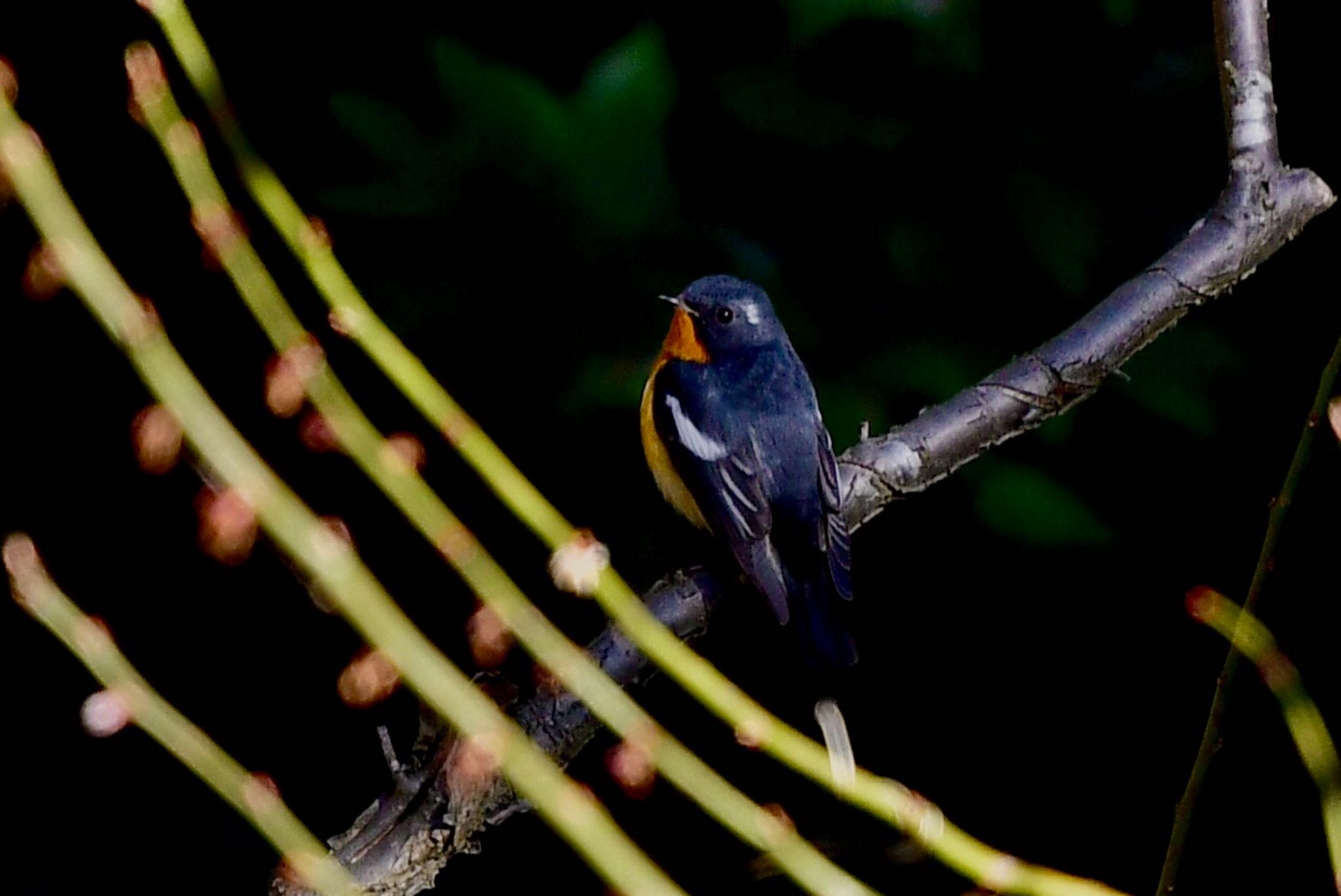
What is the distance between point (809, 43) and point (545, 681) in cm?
111

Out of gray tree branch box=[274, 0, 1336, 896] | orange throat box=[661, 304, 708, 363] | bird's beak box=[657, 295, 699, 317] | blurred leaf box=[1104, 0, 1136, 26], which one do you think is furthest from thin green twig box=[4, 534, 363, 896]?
blurred leaf box=[1104, 0, 1136, 26]

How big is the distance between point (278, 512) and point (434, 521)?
77 millimetres

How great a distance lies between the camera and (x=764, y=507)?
2322mm

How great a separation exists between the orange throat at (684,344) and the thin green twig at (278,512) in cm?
172

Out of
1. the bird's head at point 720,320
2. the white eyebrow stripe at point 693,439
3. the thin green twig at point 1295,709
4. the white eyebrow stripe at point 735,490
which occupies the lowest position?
the thin green twig at point 1295,709

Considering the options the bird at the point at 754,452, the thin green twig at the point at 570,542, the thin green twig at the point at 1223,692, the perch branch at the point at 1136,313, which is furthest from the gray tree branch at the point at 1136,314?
the thin green twig at the point at 570,542

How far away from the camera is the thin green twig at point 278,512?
69 cm

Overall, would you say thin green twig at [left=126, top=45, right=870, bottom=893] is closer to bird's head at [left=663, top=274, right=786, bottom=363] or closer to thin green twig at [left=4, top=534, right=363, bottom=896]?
thin green twig at [left=4, top=534, right=363, bottom=896]

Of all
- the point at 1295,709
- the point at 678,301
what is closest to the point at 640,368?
the point at 678,301

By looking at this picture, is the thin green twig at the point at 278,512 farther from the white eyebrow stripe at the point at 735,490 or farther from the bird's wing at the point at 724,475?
the white eyebrow stripe at the point at 735,490

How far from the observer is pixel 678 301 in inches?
91.6

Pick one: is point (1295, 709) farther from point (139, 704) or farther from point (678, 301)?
point (678, 301)

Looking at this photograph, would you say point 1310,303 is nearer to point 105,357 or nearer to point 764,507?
point 764,507

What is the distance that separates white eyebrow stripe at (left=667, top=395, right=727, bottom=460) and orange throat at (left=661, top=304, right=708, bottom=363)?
0.10 metres
